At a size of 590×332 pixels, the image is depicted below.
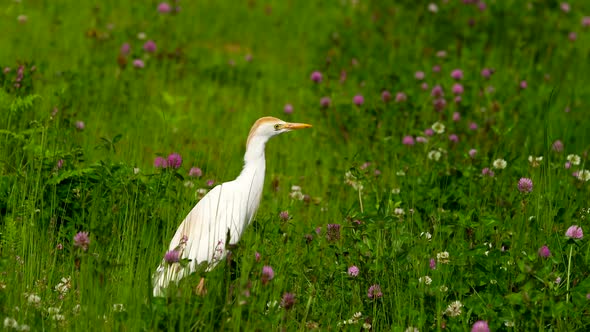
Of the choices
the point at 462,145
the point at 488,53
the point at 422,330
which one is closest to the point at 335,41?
the point at 488,53

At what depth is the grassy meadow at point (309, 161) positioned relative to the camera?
3.80m

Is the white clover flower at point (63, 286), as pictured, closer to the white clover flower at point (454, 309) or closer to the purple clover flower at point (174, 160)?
the purple clover flower at point (174, 160)

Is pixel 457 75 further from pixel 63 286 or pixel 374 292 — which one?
pixel 63 286

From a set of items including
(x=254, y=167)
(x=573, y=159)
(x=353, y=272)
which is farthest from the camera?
(x=573, y=159)

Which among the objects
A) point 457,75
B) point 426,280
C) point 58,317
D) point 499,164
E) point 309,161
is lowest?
point 58,317

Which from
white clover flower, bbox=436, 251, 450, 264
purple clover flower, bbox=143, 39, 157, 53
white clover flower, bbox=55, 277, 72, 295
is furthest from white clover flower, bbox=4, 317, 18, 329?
purple clover flower, bbox=143, 39, 157, 53

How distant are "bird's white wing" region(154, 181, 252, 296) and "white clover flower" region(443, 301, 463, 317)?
1.01m

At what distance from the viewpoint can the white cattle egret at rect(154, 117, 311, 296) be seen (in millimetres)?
4004

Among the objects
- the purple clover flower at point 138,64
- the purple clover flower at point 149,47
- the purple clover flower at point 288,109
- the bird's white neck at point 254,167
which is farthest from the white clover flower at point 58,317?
the purple clover flower at point 149,47

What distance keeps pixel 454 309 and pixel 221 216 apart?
47.0 inches

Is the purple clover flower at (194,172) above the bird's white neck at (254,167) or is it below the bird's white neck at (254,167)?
below

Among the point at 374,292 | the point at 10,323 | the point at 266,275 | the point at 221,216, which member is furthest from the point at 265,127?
the point at 10,323

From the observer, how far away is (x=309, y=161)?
6719 mm

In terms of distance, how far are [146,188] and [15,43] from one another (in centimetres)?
410
